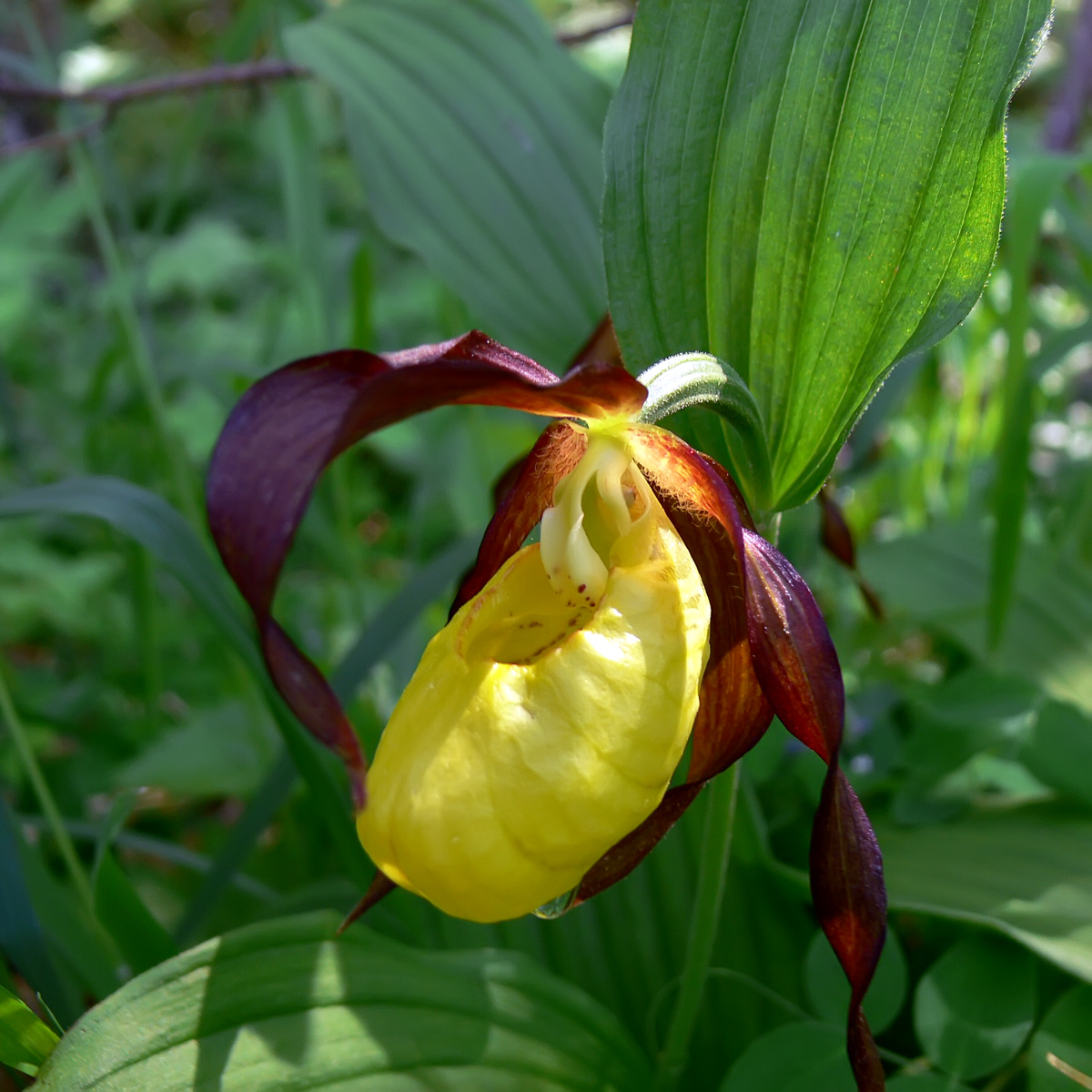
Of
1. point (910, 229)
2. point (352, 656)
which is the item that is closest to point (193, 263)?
point (352, 656)

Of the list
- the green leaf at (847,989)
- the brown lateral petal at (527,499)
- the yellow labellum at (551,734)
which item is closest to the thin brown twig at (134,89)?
the brown lateral petal at (527,499)

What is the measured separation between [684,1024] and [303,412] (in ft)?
1.86

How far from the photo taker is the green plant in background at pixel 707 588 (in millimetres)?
638

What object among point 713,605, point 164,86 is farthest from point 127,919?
point 164,86

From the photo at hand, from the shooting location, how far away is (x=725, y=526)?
0.65 meters

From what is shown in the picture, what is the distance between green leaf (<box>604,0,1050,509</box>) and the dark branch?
0.91 meters

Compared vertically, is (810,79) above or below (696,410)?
above

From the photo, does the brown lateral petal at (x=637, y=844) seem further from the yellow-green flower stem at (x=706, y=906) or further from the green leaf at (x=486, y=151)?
the green leaf at (x=486, y=151)

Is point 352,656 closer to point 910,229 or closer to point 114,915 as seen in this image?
point 114,915

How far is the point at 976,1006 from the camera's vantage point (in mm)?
760

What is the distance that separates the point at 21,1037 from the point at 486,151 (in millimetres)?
1057

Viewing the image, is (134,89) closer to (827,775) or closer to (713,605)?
(713,605)

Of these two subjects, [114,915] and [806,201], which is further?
[114,915]

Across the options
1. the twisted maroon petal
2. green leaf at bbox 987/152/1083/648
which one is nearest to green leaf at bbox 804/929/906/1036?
the twisted maroon petal
